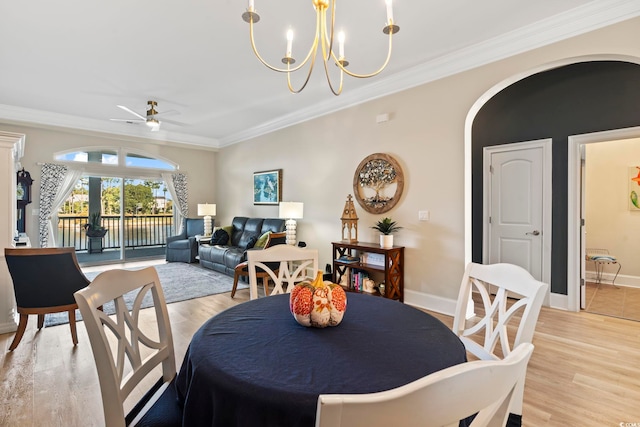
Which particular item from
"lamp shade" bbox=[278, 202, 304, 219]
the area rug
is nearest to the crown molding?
"lamp shade" bbox=[278, 202, 304, 219]

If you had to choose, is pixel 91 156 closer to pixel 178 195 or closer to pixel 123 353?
pixel 178 195

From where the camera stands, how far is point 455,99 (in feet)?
11.3

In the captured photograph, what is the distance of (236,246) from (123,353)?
16.3 feet

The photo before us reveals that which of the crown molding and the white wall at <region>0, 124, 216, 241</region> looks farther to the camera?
the white wall at <region>0, 124, 216, 241</region>

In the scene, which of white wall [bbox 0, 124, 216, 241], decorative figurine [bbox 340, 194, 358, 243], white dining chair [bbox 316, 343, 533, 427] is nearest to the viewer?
white dining chair [bbox 316, 343, 533, 427]

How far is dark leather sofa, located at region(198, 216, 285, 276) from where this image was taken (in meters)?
5.25

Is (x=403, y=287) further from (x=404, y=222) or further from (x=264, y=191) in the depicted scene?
(x=264, y=191)

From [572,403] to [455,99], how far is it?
9.42ft

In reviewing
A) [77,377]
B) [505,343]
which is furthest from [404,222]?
[77,377]

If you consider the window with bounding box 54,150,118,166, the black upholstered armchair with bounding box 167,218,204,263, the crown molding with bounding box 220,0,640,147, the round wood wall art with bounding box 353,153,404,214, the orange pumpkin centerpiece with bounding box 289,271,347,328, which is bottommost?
the black upholstered armchair with bounding box 167,218,204,263

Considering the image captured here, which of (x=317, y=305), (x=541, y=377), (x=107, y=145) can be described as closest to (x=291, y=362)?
(x=317, y=305)

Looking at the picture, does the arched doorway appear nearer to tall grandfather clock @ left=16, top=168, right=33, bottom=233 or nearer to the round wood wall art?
the round wood wall art

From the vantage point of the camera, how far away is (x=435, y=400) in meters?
0.53

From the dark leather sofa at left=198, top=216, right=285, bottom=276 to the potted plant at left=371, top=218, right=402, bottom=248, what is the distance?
6.83ft
